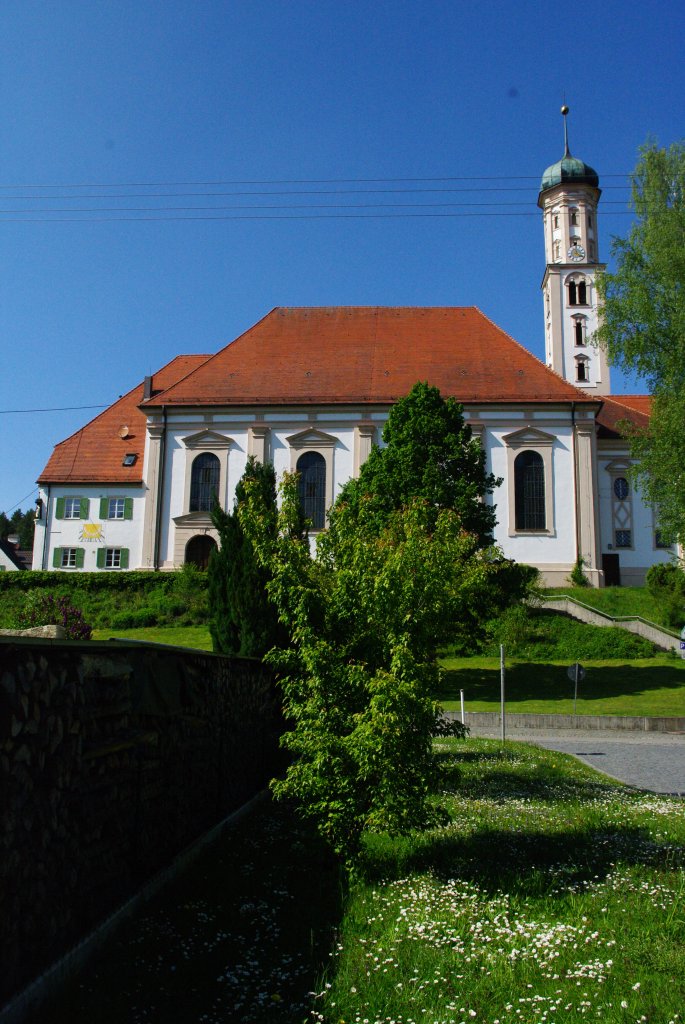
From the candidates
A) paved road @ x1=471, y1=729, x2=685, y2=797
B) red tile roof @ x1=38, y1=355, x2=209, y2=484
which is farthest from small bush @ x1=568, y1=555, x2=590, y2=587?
red tile roof @ x1=38, y1=355, x2=209, y2=484

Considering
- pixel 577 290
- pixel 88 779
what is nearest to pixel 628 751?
pixel 88 779

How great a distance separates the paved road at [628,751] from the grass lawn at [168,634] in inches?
572

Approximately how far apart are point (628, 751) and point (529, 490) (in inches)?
1173

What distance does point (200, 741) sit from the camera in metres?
8.38

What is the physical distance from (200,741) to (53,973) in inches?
143

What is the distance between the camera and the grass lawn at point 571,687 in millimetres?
25016

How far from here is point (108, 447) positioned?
5081 centimetres

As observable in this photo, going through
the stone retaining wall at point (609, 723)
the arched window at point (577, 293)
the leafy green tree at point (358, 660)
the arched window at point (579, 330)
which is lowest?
the stone retaining wall at point (609, 723)

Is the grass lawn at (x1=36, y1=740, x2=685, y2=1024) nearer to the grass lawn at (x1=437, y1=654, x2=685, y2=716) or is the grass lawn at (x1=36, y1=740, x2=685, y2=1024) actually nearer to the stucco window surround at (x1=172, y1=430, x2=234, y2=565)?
the grass lawn at (x1=437, y1=654, x2=685, y2=716)

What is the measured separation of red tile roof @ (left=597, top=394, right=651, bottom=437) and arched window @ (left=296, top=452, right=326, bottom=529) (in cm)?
1644

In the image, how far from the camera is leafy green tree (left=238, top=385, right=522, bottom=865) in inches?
276

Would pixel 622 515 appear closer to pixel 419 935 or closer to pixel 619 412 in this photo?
pixel 619 412

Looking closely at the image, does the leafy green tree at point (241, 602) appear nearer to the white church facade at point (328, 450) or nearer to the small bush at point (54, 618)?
the small bush at point (54, 618)

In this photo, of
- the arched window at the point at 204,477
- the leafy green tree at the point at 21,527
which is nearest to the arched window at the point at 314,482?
the arched window at the point at 204,477
